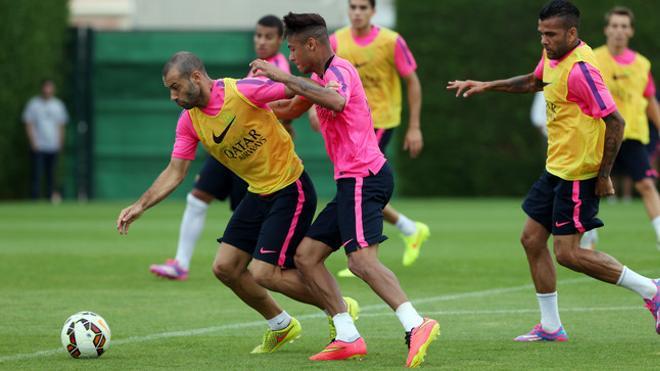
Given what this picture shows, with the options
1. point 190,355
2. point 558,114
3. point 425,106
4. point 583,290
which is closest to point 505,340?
point 558,114

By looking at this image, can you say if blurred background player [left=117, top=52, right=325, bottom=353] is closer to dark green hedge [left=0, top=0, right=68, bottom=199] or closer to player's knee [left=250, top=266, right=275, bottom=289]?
player's knee [left=250, top=266, right=275, bottom=289]

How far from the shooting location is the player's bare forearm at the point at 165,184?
781 cm

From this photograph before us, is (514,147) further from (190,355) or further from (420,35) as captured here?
(190,355)

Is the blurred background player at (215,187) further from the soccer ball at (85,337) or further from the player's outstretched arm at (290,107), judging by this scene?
the soccer ball at (85,337)

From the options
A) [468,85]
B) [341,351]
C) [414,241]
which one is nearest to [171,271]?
[414,241]

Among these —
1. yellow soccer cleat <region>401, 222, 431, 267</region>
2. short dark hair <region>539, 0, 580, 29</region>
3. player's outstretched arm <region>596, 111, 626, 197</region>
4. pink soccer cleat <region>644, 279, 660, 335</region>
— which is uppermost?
short dark hair <region>539, 0, 580, 29</region>

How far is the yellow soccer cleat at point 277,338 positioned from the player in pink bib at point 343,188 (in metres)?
0.34

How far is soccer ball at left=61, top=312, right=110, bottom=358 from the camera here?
769 centimetres

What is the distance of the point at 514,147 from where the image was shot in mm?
26172

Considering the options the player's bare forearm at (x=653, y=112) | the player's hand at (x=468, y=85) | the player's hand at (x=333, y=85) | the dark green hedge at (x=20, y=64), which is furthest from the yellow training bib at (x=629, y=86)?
the dark green hedge at (x=20, y=64)

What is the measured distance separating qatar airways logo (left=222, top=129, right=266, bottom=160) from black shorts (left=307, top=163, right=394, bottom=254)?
0.58m

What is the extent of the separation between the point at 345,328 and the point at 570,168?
69.0 inches

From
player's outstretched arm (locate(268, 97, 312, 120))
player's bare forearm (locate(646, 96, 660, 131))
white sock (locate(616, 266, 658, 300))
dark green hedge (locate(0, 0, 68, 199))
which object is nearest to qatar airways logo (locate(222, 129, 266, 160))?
player's outstretched arm (locate(268, 97, 312, 120))

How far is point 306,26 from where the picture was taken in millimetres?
7543
